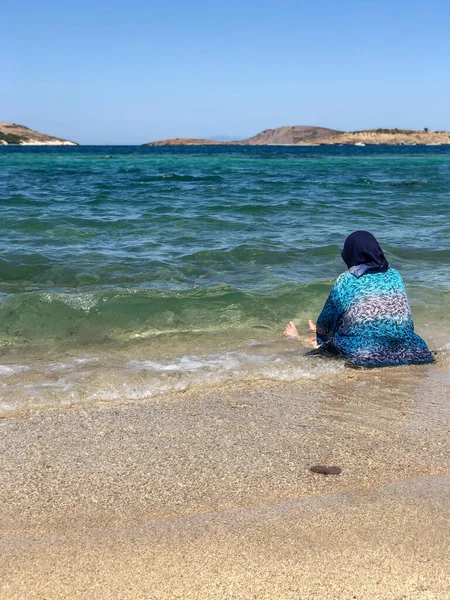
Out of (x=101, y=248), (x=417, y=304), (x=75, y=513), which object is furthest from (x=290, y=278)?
(x=75, y=513)

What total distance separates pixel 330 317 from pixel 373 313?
42 centimetres

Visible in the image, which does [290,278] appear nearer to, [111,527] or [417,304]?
[417,304]

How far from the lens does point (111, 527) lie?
293 cm

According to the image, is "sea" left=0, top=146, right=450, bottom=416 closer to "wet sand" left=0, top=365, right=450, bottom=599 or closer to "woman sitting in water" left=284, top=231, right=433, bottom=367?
"woman sitting in water" left=284, top=231, right=433, bottom=367

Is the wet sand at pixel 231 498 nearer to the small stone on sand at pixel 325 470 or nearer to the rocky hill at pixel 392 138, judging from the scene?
the small stone on sand at pixel 325 470

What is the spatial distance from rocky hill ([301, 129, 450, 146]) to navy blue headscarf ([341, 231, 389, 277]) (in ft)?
418

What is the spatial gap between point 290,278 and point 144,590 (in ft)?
21.3

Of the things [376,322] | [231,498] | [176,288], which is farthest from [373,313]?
[176,288]

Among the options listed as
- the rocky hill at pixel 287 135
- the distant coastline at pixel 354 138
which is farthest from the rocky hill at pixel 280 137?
the distant coastline at pixel 354 138

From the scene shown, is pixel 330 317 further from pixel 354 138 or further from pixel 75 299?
pixel 354 138

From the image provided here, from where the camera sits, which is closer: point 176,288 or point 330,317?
point 330,317

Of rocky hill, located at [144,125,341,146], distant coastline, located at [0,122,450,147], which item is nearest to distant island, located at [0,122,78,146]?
distant coastline, located at [0,122,450,147]

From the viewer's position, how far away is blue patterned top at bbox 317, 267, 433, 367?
5.33m

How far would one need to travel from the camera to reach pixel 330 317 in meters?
5.64
